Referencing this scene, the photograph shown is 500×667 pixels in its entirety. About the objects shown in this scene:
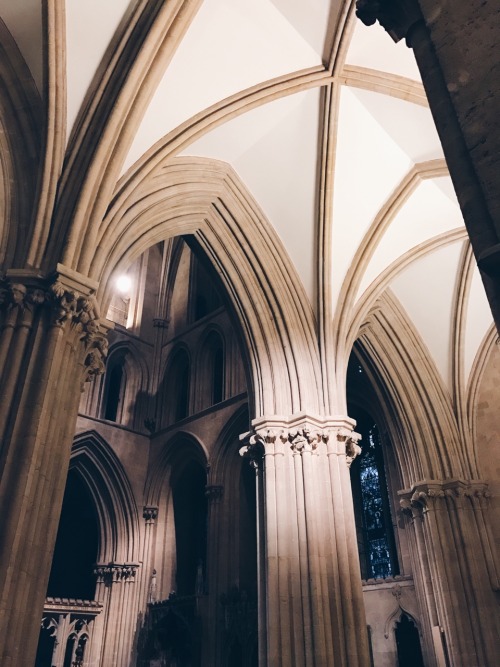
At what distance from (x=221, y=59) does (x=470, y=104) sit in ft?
17.5

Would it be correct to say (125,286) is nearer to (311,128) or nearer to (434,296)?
(434,296)

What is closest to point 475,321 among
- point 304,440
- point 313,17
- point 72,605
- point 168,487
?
point 304,440

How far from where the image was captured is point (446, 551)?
9.44 metres

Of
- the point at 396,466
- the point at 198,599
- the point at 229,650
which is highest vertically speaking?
the point at 396,466

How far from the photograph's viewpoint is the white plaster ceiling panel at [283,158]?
25.4ft

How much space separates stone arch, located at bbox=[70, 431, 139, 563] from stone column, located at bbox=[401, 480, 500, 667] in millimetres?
6734

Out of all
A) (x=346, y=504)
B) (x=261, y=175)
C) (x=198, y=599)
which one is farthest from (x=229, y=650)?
(x=261, y=175)

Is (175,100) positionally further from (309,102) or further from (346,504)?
(346,504)

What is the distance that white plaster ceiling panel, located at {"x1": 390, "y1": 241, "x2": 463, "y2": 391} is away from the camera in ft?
32.8

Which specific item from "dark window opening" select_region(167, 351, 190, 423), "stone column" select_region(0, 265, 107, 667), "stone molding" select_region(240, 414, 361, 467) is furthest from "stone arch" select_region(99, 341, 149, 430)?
"stone column" select_region(0, 265, 107, 667)

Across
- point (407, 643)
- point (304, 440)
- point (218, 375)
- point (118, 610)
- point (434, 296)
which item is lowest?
point (407, 643)

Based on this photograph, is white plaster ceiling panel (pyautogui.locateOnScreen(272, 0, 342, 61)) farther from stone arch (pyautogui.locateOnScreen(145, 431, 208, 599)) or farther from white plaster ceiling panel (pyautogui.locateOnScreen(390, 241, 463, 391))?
stone arch (pyautogui.locateOnScreen(145, 431, 208, 599))

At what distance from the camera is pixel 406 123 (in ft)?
25.5

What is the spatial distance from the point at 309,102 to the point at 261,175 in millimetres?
1285
